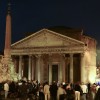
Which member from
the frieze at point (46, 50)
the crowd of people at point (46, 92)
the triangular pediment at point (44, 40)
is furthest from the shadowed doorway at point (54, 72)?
the crowd of people at point (46, 92)

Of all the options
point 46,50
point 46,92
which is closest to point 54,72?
point 46,50

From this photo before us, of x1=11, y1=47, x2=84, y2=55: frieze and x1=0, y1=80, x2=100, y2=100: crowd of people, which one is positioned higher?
x1=11, y1=47, x2=84, y2=55: frieze

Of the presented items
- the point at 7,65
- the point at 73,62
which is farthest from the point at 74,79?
the point at 7,65

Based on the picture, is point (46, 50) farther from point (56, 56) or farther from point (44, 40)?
point (56, 56)

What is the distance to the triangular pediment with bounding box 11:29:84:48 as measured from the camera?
140 feet

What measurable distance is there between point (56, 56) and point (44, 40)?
3.63 metres

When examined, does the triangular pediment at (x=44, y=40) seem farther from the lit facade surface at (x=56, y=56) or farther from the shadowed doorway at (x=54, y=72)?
the shadowed doorway at (x=54, y=72)

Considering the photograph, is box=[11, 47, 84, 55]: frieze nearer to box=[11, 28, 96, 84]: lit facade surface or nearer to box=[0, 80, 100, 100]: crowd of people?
box=[11, 28, 96, 84]: lit facade surface

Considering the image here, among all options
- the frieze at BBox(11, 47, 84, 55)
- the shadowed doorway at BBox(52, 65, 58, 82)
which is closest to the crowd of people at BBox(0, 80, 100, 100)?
the frieze at BBox(11, 47, 84, 55)

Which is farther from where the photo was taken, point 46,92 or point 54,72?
→ point 54,72

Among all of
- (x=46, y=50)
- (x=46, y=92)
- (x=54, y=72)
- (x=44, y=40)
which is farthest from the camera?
(x=54, y=72)

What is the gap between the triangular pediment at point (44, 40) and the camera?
42.7 meters

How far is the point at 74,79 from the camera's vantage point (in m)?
44.9

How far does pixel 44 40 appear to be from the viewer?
43.9 metres
